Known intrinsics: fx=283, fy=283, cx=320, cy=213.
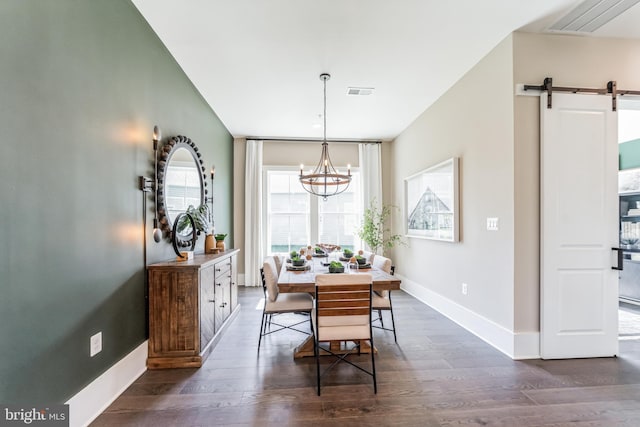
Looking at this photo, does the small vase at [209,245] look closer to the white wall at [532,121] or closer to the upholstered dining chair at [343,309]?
the upholstered dining chair at [343,309]

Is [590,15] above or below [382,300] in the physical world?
above

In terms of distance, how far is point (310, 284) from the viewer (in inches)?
93.9

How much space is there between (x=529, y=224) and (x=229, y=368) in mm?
3041

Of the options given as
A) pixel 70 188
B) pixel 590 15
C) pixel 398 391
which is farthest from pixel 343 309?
pixel 590 15

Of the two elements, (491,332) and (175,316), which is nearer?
(175,316)

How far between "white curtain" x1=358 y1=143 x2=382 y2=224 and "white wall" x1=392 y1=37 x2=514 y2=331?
1.64 meters

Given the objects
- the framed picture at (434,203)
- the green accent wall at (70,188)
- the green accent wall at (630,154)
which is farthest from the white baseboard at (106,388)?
the green accent wall at (630,154)

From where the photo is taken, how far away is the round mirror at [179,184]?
2.74m

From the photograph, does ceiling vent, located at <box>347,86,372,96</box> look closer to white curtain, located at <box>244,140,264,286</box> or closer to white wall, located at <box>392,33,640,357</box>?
white wall, located at <box>392,33,640,357</box>

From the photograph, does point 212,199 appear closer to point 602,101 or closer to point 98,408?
point 98,408

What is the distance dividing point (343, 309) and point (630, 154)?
6.09m

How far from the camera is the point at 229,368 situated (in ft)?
8.16

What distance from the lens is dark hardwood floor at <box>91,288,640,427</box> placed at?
1.86 metres

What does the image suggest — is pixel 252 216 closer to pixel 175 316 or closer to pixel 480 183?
pixel 175 316
